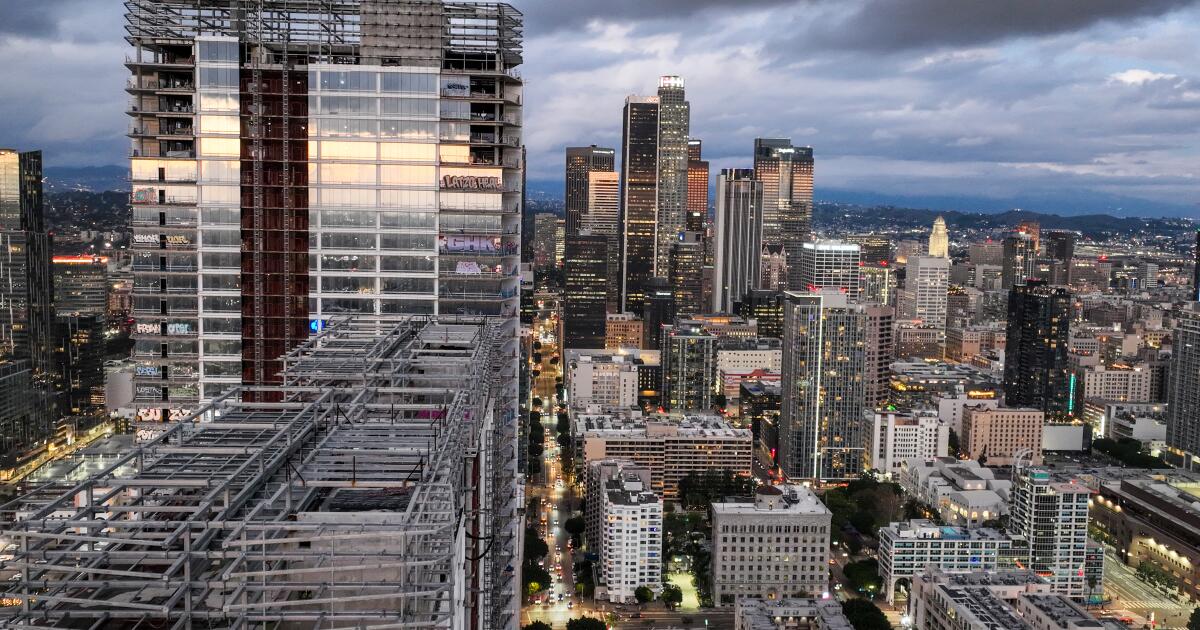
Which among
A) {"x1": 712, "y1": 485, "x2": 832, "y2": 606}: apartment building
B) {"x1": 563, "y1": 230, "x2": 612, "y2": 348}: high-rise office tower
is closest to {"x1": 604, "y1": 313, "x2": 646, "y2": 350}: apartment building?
{"x1": 563, "y1": 230, "x2": 612, "y2": 348}: high-rise office tower

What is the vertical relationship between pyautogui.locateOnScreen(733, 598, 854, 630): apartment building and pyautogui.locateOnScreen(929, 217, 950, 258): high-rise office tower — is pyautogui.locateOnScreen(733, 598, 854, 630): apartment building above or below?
below

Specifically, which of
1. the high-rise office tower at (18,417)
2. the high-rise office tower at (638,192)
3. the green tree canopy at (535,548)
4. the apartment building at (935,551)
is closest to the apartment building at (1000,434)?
the apartment building at (935,551)

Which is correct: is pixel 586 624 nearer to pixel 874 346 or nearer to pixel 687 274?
pixel 874 346

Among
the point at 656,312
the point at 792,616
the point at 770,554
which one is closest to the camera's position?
the point at 792,616

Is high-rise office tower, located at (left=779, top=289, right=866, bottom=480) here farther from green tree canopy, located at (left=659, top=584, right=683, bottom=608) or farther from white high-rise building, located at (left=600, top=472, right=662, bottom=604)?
green tree canopy, located at (left=659, top=584, right=683, bottom=608)

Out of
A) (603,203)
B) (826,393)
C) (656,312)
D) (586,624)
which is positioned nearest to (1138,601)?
(826,393)

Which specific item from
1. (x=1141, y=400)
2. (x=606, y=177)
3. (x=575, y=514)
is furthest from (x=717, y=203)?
(x=575, y=514)

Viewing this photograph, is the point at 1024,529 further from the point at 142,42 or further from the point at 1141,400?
the point at 1141,400
